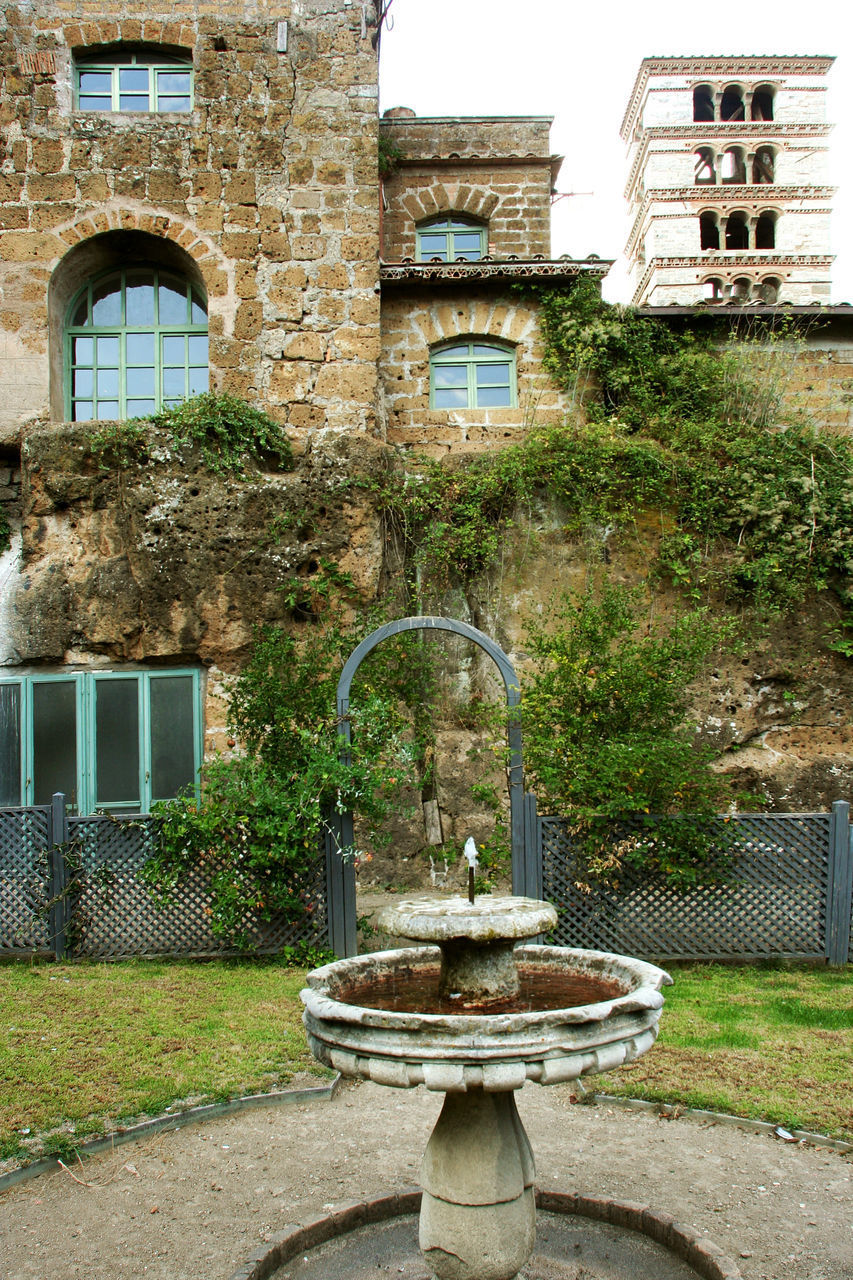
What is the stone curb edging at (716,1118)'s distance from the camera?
13.6ft

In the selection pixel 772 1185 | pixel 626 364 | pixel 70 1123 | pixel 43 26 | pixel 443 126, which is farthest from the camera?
pixel 443 126

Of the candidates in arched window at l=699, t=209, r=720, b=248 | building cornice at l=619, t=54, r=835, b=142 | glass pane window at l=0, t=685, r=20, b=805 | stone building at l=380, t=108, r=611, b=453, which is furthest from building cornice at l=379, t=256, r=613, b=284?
building cornice at l=619, t=54, r=835, b=142

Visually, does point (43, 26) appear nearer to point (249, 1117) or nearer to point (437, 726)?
point (437, 726)

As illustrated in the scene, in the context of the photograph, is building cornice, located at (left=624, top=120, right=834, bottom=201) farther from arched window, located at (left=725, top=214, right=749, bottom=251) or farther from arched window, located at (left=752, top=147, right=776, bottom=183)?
arched window, located at (left=725, top=214, right=749, bottom=251)

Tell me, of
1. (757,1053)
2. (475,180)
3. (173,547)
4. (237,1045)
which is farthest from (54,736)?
(475,180)

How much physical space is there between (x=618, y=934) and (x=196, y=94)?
9.30 metres

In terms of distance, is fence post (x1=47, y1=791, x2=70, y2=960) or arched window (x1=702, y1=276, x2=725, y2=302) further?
arched window (x1=702, y1=276, x2=725, y2=302)

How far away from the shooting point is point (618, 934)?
699 centimetres

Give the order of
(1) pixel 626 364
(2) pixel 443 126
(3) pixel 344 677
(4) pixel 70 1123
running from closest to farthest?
→ (4) pixel 70 1123, (3) pixel 344 677, (1) pixel 626 364, (2) pixel 443 126

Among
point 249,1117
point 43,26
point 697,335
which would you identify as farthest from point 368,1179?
point 43,26

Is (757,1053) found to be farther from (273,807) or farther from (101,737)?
(101,737)

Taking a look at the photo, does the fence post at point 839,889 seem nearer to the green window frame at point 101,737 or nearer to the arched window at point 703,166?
the green window frame at point 101,737

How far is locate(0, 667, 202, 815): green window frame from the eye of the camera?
9.02 metres

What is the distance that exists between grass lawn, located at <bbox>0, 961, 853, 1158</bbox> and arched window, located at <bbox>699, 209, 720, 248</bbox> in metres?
29.8
